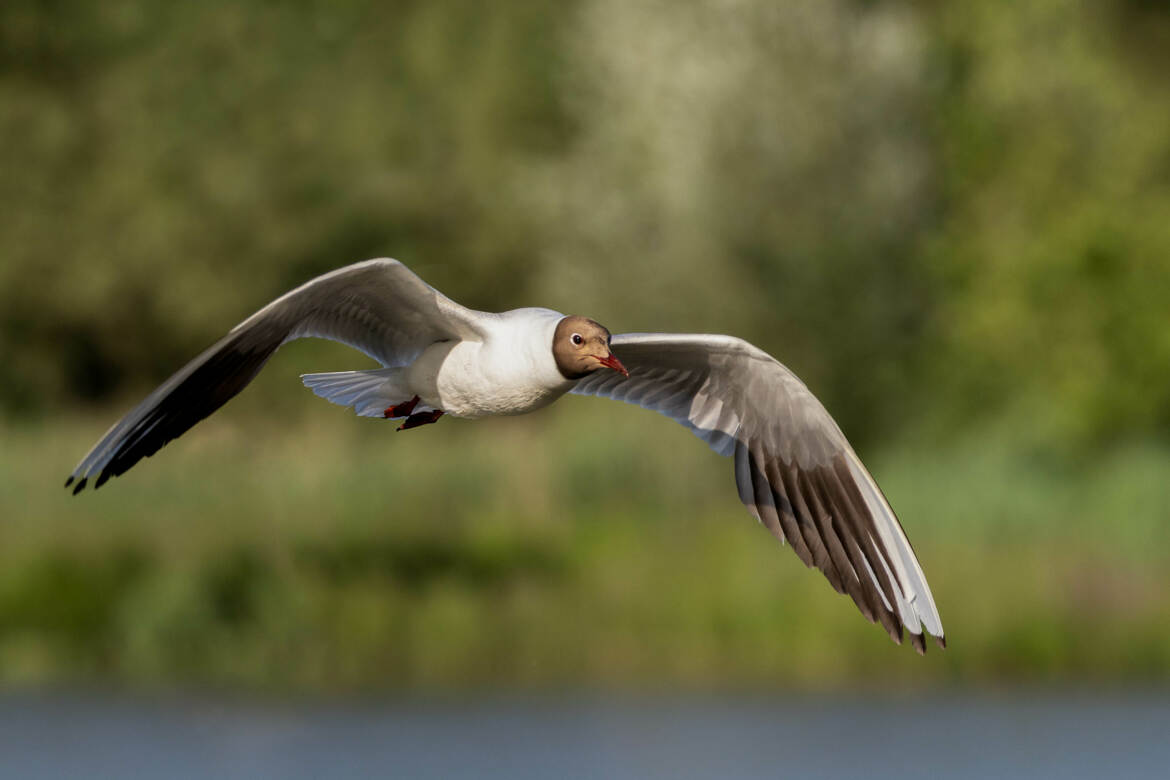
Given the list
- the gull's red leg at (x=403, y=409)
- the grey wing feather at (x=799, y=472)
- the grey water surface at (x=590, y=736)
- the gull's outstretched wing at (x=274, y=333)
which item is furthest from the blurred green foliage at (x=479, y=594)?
the gull's outstretched wing at (x=274, y=333)

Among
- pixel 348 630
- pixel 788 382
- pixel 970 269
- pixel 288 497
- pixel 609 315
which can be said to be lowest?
pixel 788 382

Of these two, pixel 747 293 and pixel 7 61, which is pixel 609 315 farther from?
pixel 7 61

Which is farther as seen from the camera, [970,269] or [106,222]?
[106,222]

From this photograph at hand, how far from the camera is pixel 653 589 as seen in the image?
15.3m

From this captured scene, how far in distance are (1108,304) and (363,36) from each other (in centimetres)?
1641

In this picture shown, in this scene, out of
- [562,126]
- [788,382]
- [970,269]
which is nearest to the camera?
[788,382]

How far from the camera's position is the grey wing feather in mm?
7262

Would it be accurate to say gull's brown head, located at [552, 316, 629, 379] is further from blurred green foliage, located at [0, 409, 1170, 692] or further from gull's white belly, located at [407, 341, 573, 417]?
blurred green foliage, located at [0, 409, 1170, 692]

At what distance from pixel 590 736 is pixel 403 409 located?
10.0 metres

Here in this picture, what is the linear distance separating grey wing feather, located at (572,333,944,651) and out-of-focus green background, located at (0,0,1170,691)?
7747mm

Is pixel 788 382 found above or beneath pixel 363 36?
beneath

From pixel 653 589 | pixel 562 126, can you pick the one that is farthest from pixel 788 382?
pixel 562 126

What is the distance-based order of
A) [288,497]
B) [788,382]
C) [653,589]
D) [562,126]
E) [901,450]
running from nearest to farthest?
[788,382], [653,589], [288,497], [901,450], [562,126]

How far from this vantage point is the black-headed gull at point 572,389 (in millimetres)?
6383
